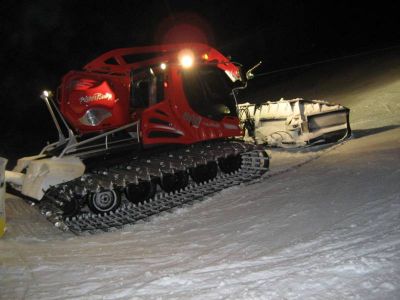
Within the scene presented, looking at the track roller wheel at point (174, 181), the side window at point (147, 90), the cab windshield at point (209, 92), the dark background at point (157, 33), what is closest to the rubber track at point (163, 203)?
the track roller wheel at point (174, 181)

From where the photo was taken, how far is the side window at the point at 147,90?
7723mm

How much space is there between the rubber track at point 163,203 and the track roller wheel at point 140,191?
0.37 ft

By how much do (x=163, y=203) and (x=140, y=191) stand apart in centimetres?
51

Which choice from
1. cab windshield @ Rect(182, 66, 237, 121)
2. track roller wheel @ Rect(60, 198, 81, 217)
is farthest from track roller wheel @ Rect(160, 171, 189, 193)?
track roller wheel @ Rect(60, 198, 81, 217)

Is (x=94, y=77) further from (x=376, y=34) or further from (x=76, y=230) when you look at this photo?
(x=376, y=34)

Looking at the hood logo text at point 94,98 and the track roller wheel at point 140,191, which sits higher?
the hood logo text at point 94,98

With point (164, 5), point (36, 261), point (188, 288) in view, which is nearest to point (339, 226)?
point (188, 288)

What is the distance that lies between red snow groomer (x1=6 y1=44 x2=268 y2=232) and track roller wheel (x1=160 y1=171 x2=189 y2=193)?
0.06ft

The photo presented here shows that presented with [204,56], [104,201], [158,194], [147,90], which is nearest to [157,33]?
[204,56]

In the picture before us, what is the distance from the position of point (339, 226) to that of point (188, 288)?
1887mm

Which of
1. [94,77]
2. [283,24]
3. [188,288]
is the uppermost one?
[283,24]

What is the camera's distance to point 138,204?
7.33m

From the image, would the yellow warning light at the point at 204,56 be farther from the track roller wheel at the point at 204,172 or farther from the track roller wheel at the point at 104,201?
the track roller wheel at the point at 104,201

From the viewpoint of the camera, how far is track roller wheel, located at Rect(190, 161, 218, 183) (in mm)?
7988
